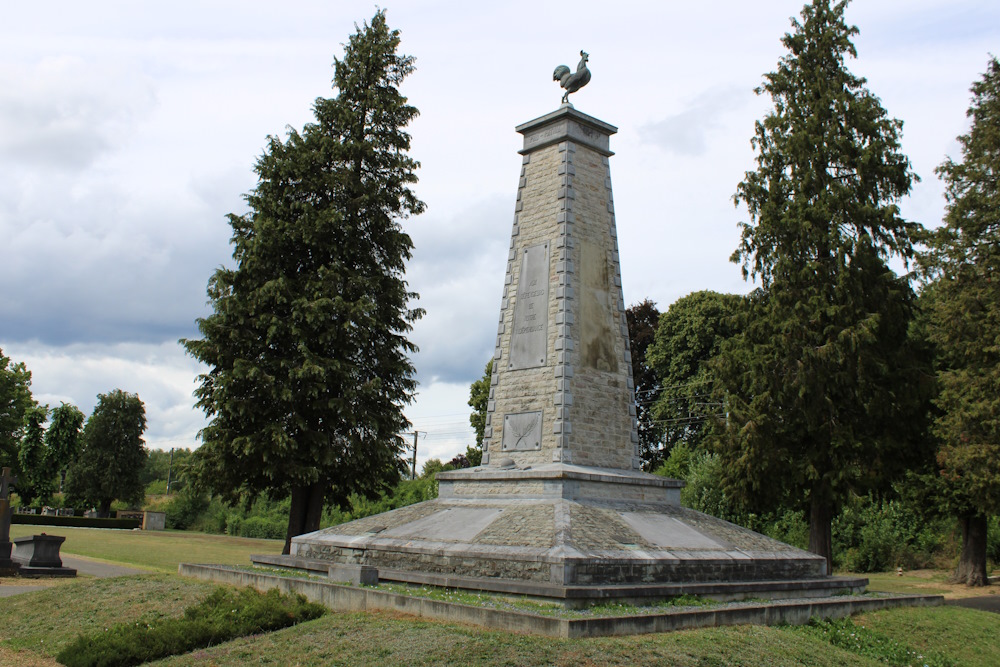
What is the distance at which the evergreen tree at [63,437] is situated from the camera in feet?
172

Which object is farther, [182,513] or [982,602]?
[182,513]

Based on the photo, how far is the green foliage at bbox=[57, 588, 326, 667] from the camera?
30.1 ft

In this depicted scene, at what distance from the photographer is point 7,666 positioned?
9.52 meters

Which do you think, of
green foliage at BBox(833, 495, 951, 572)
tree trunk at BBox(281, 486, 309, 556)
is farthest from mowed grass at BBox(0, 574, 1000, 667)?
green foliage at BBox(833, 495, 951, 572)

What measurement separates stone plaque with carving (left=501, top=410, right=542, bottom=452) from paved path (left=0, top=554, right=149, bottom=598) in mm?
8078

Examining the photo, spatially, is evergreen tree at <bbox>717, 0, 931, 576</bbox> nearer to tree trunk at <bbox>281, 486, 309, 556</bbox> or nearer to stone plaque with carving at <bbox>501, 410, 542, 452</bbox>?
stone plaque with carving at <bbox>501, 410, 542, 452</bbox>

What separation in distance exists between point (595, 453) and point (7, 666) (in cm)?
925

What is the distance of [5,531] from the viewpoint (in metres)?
18.1

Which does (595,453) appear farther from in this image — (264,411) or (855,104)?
(855,104)

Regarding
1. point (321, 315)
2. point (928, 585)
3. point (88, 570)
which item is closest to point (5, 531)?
point (88, 570)

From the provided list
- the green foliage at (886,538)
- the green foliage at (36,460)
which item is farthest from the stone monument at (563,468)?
the green foliage at (36,460)

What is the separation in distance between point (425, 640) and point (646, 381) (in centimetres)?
3173

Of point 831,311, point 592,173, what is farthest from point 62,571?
point 831,311

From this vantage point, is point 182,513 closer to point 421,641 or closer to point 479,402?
point 479,402
